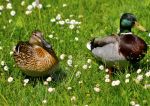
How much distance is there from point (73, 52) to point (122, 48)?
39.7 inches

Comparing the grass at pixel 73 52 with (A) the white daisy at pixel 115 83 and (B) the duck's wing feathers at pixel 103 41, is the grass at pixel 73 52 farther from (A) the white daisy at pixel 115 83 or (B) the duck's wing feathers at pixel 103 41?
(B) the duck's wing feathers at pixel 103 41

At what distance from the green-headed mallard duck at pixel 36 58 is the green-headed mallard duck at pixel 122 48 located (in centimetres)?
75

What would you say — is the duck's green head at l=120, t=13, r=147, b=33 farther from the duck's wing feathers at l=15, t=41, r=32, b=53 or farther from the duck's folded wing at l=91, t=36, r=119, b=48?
the duck's wing feathers at l=15, t=41, r=32, b=53

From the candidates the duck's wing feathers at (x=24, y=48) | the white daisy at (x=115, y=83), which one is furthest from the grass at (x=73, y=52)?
the duck's wing feathers at (x=24, y=48)

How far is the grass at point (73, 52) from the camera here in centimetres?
614

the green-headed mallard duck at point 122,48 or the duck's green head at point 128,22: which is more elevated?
the duck's green head at point 128,22

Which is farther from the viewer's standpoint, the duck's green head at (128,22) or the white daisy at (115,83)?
the duck's green head at (128,22)

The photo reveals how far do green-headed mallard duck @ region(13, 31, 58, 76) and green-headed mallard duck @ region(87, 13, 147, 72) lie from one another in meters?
0.75

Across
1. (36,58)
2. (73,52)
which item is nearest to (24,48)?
(36,58)

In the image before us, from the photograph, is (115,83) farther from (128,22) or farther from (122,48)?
(128,22)

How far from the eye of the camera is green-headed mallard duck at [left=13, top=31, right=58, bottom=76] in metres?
6.73

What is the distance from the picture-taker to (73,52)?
784 cm

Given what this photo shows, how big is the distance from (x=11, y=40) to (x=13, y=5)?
176cm

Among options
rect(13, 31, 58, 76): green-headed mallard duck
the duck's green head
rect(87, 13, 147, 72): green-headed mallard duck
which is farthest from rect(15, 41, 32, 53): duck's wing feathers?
the duck's green head
